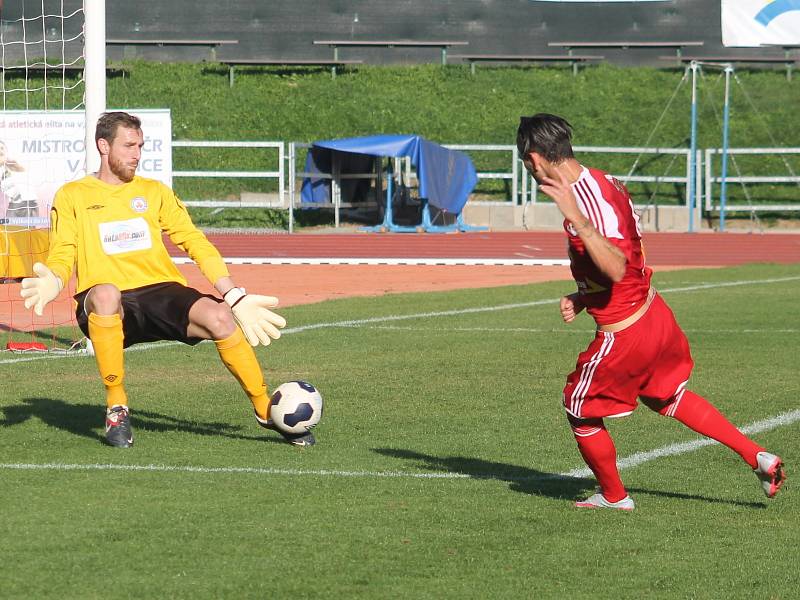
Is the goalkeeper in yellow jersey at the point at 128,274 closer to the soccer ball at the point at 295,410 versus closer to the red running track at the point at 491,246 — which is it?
the soccer ball at the point at 295,410

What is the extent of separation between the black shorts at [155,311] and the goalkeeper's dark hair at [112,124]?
810 mm

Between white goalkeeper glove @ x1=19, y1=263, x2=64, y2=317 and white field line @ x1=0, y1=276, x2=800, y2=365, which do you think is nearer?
white goalkeeper glove @ x1=19, y1=263, x2=64, y2=317

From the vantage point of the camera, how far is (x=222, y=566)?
489 cm

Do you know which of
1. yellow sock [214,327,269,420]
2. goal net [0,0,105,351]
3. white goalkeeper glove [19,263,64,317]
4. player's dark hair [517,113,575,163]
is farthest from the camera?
goal net [0,0,105,351]

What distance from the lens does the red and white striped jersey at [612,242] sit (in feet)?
18.7

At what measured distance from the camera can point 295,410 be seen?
291 inches

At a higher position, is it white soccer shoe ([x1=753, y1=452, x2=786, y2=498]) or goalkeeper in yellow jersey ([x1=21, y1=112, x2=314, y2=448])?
goalkeeper in yellow jersey ([x1=21, y1=112, x2=314, y2=448])

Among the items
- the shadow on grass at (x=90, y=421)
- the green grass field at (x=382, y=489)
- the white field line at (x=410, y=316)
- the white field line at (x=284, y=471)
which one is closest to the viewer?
the green grass field at (x=382, y=489)

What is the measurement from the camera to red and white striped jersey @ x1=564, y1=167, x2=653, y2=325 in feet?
18.7

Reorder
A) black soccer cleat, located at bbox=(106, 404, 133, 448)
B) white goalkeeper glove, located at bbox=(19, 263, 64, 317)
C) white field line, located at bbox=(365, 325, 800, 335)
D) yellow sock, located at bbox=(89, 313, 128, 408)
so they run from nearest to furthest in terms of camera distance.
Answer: white goalkeeper glove, located at bbox=(19, 263, 64, 317)
black soccer cleat, located at bbox=(106, 404, 133, 448)
yellow sock, located at bbox=(89, 313, 128, 408)
white field line, located at bbox=(365, 325, 800, 335)

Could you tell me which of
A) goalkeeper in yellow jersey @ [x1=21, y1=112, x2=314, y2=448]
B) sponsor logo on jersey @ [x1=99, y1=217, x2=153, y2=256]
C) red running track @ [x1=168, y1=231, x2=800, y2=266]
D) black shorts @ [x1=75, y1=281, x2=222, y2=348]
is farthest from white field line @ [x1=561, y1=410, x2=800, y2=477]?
red running track @ [x1=168, y1=231, x2=800, y2=266]

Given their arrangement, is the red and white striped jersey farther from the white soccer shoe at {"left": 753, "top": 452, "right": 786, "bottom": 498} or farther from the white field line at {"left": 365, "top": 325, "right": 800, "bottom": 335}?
the white field line at {"left": 365, "top": 325, "right": 800, "bottom": 335}

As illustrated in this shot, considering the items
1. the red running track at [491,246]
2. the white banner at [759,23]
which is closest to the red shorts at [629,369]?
the red running track at [491,246]

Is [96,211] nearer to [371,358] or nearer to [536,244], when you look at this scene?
[371,358]
